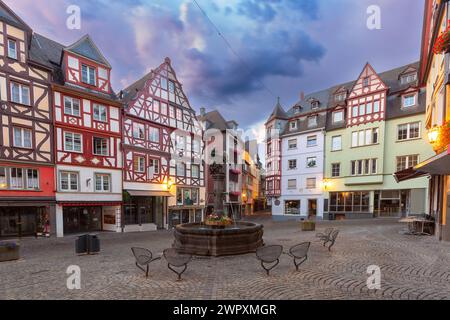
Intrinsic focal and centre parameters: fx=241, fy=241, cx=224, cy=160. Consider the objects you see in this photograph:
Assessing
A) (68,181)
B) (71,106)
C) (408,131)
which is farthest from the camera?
(408,131)

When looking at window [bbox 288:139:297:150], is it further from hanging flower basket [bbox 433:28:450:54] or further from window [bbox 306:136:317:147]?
hanging flower basket [bbox 433:28:450:54]

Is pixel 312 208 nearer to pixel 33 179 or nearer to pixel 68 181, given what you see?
pixel 68 181

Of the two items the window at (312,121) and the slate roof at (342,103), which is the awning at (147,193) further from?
the window at (312,121)

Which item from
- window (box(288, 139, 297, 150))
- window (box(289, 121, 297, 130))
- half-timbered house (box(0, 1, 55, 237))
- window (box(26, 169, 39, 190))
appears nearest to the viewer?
half-timbered house (box(0, 1, 55, 237))

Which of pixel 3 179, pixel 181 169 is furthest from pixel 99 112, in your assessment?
pixel 181 169

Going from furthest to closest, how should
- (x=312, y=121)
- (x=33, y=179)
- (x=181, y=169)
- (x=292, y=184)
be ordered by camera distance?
(x=292, y=184) < (x=312, y=121) < (x=181, y=169) < (x=33, y=179)

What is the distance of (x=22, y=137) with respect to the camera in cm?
1552

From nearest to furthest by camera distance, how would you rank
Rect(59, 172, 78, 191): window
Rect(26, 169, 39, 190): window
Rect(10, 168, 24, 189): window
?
Rect(10, 168, 24, 189): window, Rect(26, 169, 39, 190): window, Rect(59, 172, 78, 191): window

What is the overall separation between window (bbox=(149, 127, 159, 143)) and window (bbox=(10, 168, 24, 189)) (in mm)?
9615

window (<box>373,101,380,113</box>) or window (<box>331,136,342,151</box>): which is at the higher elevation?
window (<box>373,101,380,113</box>)

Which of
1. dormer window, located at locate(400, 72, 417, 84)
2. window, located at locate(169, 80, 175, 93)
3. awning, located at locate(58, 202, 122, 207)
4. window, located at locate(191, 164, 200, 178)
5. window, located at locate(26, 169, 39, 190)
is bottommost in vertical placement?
awning, located at locate(58, 202, 122, 207)

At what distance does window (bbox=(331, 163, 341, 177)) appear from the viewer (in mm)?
27516

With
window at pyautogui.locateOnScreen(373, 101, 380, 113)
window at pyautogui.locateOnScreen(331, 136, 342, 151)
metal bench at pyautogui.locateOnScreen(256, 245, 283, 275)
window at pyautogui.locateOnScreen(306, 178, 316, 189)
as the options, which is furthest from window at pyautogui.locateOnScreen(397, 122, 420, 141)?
metal bench at pyautogui.locateOnScreen(256, 245, 283, 275)

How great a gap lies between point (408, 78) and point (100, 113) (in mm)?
29403
